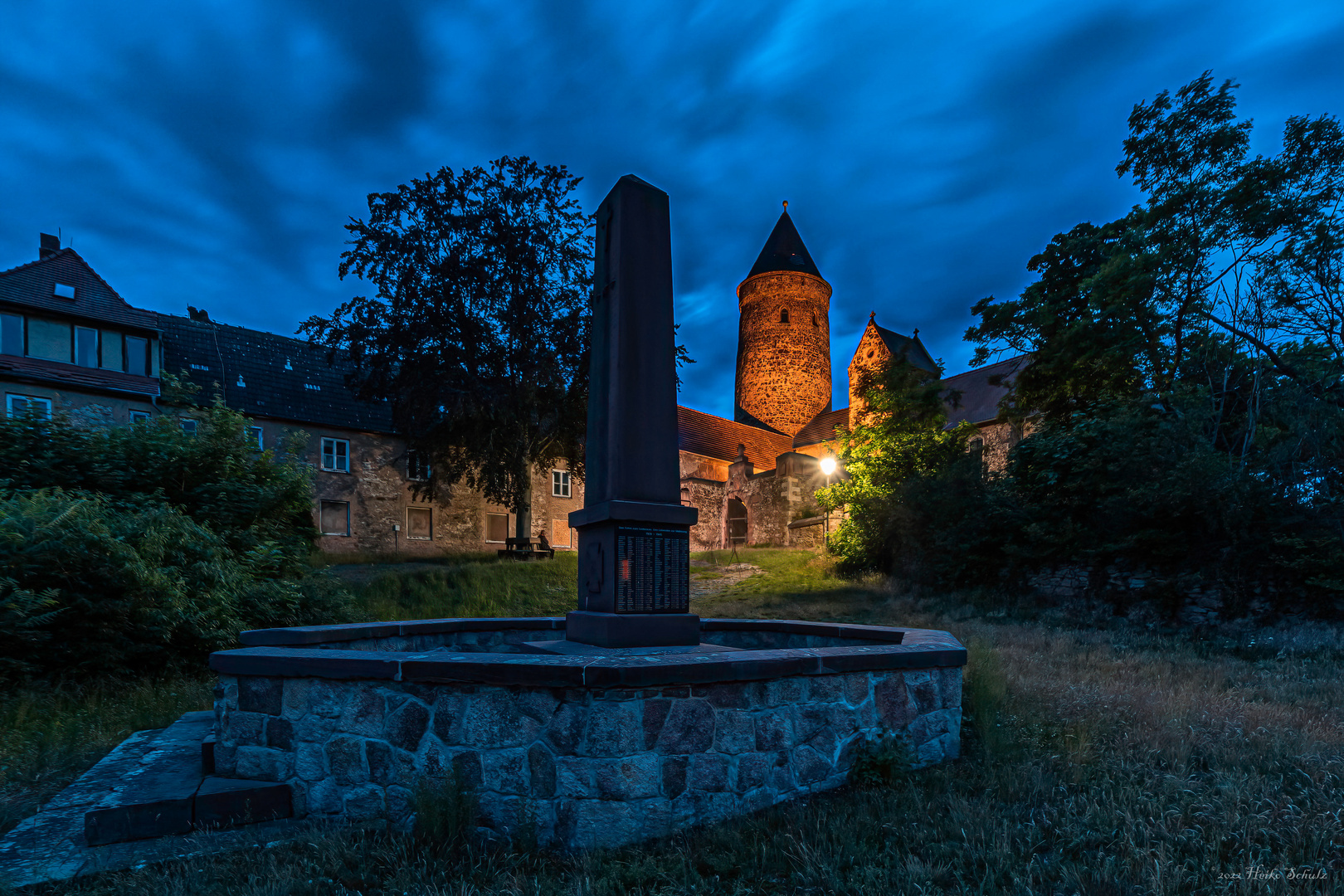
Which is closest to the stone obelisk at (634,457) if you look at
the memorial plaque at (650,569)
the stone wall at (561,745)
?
the memorial plaque at (650,569)

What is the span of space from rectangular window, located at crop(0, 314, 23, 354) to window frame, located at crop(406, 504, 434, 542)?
1154 centimetres

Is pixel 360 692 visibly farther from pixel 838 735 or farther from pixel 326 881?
pixel 838 735

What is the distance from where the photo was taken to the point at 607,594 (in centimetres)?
467

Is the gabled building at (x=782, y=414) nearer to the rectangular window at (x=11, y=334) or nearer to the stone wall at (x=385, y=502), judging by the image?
the stone wall at (x=385, y=502)

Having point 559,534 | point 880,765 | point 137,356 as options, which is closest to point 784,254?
point 559,534

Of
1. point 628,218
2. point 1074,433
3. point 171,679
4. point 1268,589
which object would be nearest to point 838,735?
point 628,218

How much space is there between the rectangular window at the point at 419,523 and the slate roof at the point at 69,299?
9853 millimetres

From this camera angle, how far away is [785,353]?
40562mm

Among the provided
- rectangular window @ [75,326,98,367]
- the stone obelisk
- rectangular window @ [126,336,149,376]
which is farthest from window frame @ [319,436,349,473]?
the stone obelisk

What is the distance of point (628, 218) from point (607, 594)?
2.99 meters

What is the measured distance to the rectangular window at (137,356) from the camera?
63.7 ft

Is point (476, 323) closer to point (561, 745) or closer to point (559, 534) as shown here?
point (559, 534)

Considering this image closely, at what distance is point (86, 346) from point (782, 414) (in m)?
32.5

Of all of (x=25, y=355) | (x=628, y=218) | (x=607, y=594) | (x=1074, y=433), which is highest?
(x=25, y=355)
